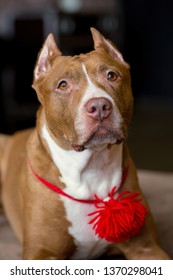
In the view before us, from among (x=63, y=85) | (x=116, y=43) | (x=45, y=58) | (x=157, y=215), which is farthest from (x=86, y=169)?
(x=116, y=43)

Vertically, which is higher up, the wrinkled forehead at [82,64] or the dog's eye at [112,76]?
the wrinkled forehead at [82,64]

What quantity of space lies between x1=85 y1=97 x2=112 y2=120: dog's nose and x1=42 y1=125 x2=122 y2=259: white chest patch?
0.26 m

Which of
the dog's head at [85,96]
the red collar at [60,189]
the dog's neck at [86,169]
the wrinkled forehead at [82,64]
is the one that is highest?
the wrinkled forehead at [82,64]

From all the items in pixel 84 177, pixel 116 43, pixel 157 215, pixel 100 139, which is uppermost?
pixel 100 139

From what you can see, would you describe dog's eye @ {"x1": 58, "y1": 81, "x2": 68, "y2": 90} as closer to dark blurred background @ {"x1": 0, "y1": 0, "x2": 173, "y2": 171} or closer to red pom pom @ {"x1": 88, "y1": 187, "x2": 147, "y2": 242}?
red pom pom @ {"x1": 88, "y1": 187, "x2": 147, "y2": 242}

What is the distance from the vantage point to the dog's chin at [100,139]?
1776mm

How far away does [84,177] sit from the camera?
2.01 m

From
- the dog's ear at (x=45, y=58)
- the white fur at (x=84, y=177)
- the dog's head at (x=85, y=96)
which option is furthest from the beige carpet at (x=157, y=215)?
the dog's ear at (x=45, y=58)

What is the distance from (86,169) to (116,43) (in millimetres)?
5904

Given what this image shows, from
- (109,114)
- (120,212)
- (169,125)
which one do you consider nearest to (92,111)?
(109,114)

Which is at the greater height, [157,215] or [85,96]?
[85,96]

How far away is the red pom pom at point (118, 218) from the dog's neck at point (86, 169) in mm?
44

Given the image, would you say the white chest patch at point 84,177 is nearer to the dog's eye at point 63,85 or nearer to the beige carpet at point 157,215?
the dog's eye at point 63,85

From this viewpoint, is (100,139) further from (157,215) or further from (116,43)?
(116,43)
